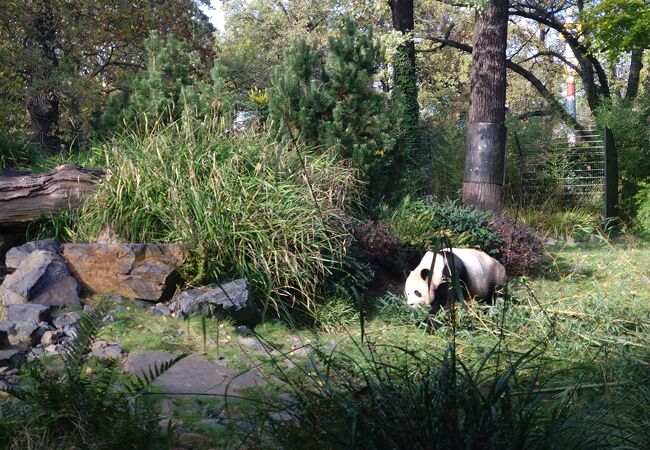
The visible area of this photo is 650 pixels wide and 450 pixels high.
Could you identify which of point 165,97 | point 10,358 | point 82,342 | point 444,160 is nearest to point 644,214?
point 444,160

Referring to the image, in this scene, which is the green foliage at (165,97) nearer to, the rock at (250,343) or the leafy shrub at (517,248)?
the rock at (250,343)

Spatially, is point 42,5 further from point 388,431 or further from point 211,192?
point 388,431

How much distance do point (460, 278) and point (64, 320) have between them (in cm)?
360

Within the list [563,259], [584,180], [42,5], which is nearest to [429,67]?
[584,180]

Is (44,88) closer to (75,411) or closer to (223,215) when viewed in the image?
(223,215)

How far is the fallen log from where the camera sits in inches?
298

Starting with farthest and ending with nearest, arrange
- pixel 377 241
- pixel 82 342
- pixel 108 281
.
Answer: pixel 377 241 → pixel 108 281 → pixel 82 342

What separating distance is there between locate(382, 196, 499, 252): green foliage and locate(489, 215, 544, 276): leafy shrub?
0.43 ft

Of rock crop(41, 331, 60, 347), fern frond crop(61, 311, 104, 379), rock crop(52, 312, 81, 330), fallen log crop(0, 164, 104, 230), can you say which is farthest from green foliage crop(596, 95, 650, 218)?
fern frond crop(61, 311, 104, 379)

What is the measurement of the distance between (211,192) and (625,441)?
498 cm

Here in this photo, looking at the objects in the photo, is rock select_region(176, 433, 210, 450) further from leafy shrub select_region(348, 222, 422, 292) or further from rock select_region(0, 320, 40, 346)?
leafy shrub select_region(348, 222, 422, 292)

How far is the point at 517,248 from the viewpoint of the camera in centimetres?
1010

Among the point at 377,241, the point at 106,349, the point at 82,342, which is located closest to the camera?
the point at 82,342

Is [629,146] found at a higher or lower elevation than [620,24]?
lower
